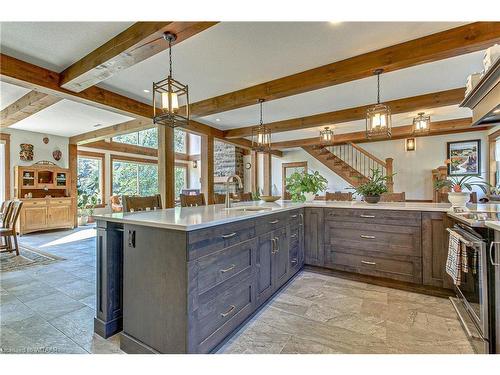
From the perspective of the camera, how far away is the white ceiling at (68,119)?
4.63 m

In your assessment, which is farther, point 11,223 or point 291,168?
point 291,168

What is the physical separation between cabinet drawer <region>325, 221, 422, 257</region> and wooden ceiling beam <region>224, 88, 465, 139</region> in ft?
8.39

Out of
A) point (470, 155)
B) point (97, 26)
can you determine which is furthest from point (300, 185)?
point (470, 155)

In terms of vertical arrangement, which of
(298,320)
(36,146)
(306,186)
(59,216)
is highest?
(36,146)

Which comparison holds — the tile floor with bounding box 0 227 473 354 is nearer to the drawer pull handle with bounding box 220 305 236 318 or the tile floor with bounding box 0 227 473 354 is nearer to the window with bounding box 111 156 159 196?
the drawer pull handle with bounding box 220 305 236 318

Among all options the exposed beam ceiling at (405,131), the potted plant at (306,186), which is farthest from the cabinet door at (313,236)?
the exposed beam ceiling at (405,131)

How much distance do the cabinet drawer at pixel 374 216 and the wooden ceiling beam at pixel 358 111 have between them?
242cm

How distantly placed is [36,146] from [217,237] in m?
7.31

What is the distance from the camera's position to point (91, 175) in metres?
7.98

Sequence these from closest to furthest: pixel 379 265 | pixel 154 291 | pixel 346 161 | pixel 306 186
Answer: pixel 154 291
pixel 379 265
pixel 306 186
pixel 346 161

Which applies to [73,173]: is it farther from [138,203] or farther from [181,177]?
[138,203]

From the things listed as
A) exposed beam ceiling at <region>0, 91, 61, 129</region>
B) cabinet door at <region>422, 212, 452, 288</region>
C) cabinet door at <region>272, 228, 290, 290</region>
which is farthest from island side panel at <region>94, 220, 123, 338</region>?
exposed beam ceiling at <region>0, 91, 61, 129</region>

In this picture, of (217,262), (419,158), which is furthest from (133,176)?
(419,158)

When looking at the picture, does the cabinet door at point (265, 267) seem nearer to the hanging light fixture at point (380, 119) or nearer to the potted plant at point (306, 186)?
the potted plant at point (306, 186)
